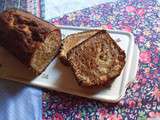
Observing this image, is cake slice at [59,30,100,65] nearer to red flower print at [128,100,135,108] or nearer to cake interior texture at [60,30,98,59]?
cake interior texture at [60,30,98,59]

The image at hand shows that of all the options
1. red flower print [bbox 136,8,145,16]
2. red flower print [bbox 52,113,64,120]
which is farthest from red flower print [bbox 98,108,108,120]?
red flower print [bbox 136,8,145,16]

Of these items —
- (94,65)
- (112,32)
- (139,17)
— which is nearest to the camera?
(94,65)

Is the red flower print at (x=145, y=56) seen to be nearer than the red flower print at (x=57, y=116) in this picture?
No

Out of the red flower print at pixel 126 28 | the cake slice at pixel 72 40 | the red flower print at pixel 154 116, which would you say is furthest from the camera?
the red flower print at pixel 126 28

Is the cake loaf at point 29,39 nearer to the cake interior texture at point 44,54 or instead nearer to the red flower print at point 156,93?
the cake interior texture at point 44,54

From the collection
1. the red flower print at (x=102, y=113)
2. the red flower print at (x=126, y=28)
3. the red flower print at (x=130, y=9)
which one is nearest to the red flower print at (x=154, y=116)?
the red flower print at (x=102, y=113)

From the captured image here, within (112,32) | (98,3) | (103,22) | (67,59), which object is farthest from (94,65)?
(98,3)

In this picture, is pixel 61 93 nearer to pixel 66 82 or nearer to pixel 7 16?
pixel 66 82

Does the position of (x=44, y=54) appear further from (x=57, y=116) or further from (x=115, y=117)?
(x=115, y=117)
